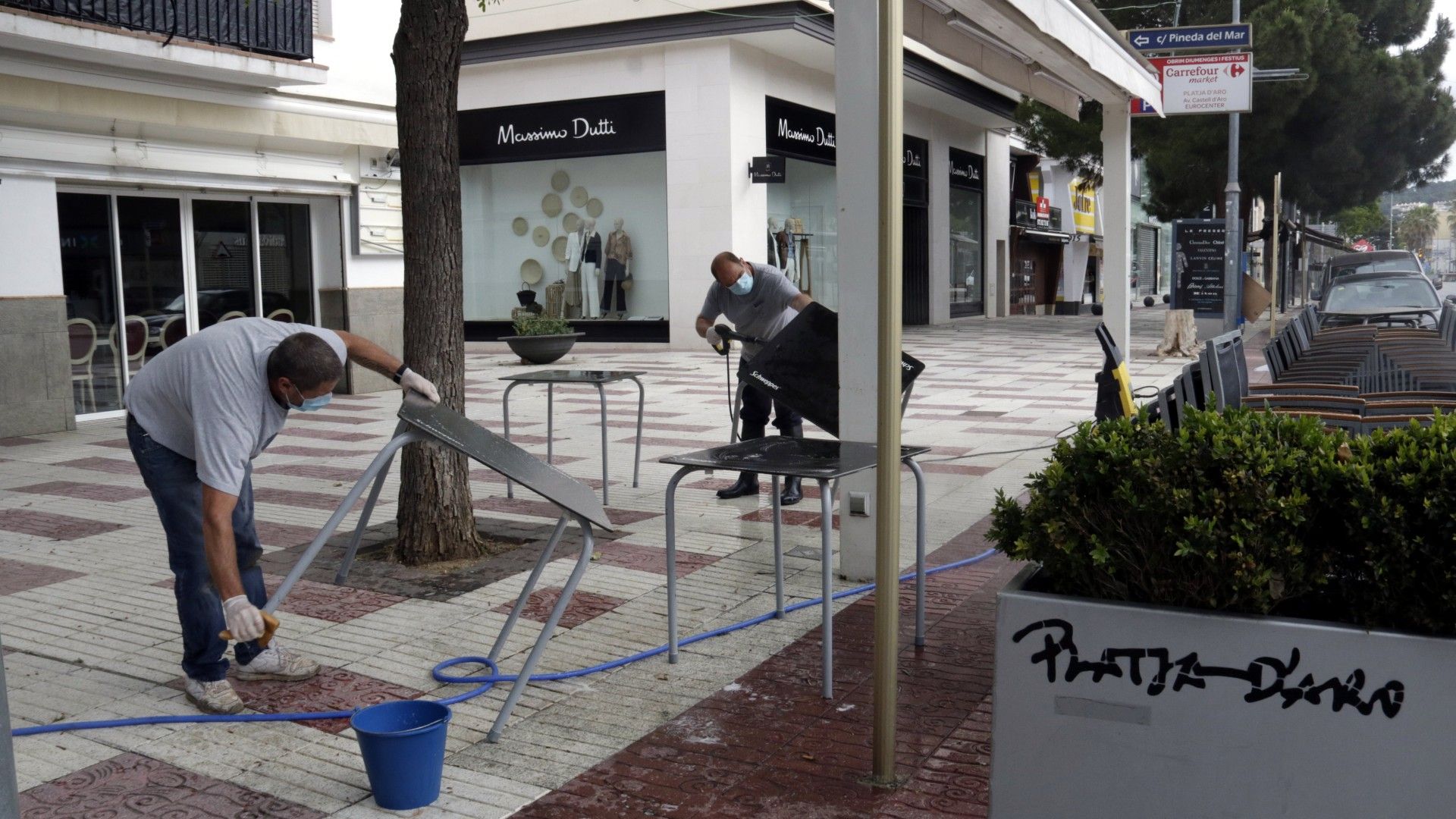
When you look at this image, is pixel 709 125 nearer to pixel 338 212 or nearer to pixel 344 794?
pixel 338 212

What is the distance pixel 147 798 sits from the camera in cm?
357

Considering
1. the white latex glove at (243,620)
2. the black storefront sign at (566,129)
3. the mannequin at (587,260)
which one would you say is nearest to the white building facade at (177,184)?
the black storefront sign at (566,129)

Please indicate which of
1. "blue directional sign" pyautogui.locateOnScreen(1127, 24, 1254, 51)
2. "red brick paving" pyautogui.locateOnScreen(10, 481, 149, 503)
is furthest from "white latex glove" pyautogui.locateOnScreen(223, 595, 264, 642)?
"blue directional sign" pyautogui.locateOnScreen(1127, 24, 1254, 51)

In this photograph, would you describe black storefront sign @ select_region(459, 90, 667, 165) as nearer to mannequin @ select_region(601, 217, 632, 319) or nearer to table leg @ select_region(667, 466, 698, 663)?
mannequin @ select_region(601, 217, 632, 319)

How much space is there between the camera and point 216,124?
13.5 metres

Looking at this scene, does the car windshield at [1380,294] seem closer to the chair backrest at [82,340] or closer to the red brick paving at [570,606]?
the red brick paving at [570,606]

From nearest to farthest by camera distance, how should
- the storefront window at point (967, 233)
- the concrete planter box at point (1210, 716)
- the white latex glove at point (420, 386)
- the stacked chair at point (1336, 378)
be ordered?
the concrete planter box at point (1210, 716)
the white latex glove at point (420, 386)
the stacked chair at point (1336, 378)
the storefront window at point (967, 233)

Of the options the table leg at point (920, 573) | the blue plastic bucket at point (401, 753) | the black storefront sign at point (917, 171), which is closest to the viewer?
the blue plastic bucket at point (401, 753)

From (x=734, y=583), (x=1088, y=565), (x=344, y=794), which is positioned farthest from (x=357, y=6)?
(x=1088, y=565)

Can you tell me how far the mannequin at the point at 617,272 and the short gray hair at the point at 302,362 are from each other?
19936 millimetres

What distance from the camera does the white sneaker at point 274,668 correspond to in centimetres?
456

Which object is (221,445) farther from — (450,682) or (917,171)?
(917,171)

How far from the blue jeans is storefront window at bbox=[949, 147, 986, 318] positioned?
3005 centimetres

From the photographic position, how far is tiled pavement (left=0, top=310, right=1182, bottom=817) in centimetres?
362
